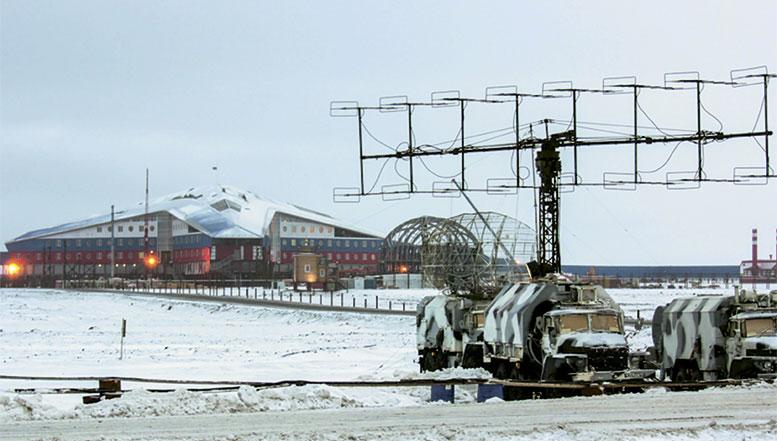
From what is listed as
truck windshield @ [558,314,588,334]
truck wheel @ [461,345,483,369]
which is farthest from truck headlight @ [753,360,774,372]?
truck wheel @ [461,345,483,369]

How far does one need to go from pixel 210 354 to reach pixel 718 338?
23.0 m

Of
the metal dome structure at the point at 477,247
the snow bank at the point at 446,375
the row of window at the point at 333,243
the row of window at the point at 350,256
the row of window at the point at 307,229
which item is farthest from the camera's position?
the row of window at the point at 350,256

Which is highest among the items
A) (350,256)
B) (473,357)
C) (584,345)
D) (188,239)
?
(188,239)

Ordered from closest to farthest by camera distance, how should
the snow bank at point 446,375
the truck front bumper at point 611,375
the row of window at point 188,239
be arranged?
the truck front bumper at point 611,375 → the snow bank at point 446,375 → the row of window at point 188,239

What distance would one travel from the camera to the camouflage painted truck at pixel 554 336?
89.7 ft

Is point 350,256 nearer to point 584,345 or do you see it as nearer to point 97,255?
point 97,255

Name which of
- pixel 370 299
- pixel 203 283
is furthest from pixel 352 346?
pixel 203 283

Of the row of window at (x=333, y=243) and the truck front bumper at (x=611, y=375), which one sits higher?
the row of window at (x=333, y=243)

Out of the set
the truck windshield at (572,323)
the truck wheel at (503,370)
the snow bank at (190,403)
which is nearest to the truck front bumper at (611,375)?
the truck windshield at (572,323)

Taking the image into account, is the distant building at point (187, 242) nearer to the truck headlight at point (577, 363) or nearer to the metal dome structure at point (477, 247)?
the metal dome structure at point (477, 247)

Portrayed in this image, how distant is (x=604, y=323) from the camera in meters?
28.4

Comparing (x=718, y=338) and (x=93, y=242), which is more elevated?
(x=93, y=242)

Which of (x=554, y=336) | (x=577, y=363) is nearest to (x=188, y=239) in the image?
(x=554, y=336)

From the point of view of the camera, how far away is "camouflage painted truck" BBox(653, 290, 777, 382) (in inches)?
1066
